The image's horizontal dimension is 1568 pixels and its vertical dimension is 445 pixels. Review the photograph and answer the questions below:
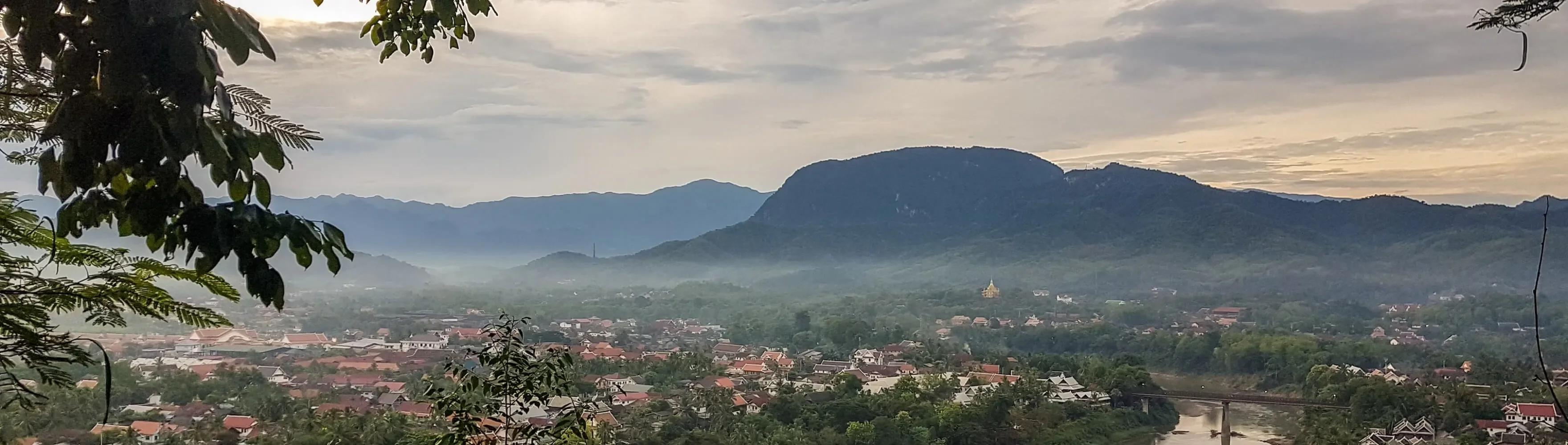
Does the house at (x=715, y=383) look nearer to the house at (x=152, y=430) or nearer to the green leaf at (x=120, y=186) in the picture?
the house at (x=152, y=430)

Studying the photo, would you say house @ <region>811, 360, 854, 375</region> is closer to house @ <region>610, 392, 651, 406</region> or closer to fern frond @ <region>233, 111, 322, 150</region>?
house @ <region>610, 392, 651, 406</region>

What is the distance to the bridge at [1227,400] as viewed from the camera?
1113 centimetres

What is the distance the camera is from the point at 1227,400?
11.5 m

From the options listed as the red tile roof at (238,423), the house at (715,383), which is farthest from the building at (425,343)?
the red tile roof at (238,423)

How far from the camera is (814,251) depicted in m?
46.3

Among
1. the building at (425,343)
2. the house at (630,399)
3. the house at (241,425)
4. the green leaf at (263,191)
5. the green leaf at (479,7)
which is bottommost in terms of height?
the house at (630,399)

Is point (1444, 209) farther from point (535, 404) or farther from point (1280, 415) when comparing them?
point (535, 404)

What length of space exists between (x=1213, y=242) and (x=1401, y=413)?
95.6ft

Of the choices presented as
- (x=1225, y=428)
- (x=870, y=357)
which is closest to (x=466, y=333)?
(x=870, y=357)

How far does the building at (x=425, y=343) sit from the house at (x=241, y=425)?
655cm

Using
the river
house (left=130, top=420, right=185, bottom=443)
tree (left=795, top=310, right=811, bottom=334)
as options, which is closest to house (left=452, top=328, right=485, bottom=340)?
house (left=130, top=420, right=185, bottom=443)

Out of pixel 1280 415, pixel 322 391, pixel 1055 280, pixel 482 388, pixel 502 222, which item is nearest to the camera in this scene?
pixel 482 388

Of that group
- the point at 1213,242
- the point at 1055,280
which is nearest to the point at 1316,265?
the point at 1213,242

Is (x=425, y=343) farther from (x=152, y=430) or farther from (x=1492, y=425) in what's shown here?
(x=1492, y=425)
